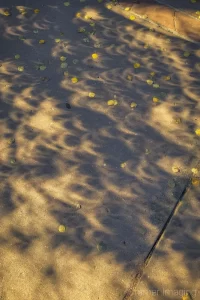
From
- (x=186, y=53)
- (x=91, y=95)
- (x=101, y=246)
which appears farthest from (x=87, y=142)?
(x=186, y=53)

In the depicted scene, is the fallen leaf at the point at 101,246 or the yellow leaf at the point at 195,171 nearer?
the fallen leaf at the point at 101,246

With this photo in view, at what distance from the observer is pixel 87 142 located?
Result: 356cm

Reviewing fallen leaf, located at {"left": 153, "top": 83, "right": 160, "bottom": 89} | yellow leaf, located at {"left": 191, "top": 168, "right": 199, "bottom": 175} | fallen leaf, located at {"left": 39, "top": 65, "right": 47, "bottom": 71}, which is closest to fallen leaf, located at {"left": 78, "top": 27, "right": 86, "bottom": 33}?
fallen leaf, located at {"left": 39, "top": 65, "right": 47, "bottom": 71}

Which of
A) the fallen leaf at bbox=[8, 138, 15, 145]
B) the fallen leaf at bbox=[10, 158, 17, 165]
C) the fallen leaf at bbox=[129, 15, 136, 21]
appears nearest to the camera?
the fallen leaf at bbox=[10, 158, 17, 165]

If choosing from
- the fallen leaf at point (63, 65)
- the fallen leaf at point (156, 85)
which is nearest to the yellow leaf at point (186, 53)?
the fallen leaf at point (156, 85)

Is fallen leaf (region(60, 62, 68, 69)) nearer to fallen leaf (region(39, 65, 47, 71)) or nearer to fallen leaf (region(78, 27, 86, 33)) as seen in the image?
fallen leaf (region(39, 65, 47, 71))

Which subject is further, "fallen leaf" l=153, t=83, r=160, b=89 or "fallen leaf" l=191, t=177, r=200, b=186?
"fallen leaf" l=153, t=83, r=160, b=89

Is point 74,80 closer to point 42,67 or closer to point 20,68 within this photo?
point 42,67

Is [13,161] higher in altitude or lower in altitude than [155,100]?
lower

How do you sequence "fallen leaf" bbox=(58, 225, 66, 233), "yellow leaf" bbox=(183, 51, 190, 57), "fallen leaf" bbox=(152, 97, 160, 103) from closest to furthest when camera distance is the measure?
"fallen leaf" bbox=(58, 225, 66, 233), "fallen leaf" bbox=(152, 97, 160, 103), "yellow leaf" bbox=(183, 51, 190, 57)

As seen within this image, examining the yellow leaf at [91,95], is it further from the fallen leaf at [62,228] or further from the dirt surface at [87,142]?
the fallen leaf at [62,228]

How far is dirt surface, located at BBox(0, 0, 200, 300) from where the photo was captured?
108 inches

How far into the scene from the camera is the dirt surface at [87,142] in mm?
2746

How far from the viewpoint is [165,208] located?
9.97 ft
